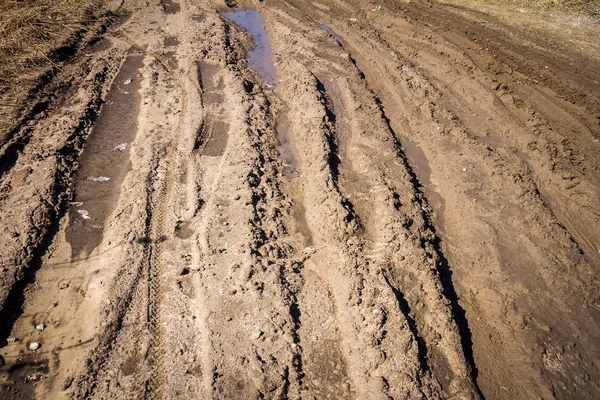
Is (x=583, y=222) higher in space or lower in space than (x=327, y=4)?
lower

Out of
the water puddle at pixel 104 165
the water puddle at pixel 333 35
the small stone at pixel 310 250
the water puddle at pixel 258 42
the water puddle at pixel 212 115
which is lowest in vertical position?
the water puddle at pixel 104 165

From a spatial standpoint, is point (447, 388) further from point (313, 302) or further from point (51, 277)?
point (51, 277)

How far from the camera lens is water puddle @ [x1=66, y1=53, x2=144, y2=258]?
5664mm

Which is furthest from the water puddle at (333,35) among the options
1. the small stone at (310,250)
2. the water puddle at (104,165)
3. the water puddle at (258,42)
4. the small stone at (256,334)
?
the small stone at (256,334)

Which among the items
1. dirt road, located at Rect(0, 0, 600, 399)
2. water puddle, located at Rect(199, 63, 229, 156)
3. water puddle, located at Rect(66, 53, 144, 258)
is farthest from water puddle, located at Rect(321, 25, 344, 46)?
water puddle, located at Rect(66, 53, 144, 258)

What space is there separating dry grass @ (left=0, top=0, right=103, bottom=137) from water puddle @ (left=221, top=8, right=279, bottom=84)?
481cm

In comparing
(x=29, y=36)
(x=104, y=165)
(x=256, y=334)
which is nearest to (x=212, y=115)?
(x=104, y=165)

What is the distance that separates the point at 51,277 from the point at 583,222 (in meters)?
8.63

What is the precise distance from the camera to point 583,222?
6.24 m

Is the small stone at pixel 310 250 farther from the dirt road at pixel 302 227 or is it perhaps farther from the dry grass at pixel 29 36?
the dry grass at pixel 29 36

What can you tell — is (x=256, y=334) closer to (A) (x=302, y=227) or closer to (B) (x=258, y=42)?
(A) (x=302, y=227)

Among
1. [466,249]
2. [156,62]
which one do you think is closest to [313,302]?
[466,249]

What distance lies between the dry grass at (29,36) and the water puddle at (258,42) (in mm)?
4807

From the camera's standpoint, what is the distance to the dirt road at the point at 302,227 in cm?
425
